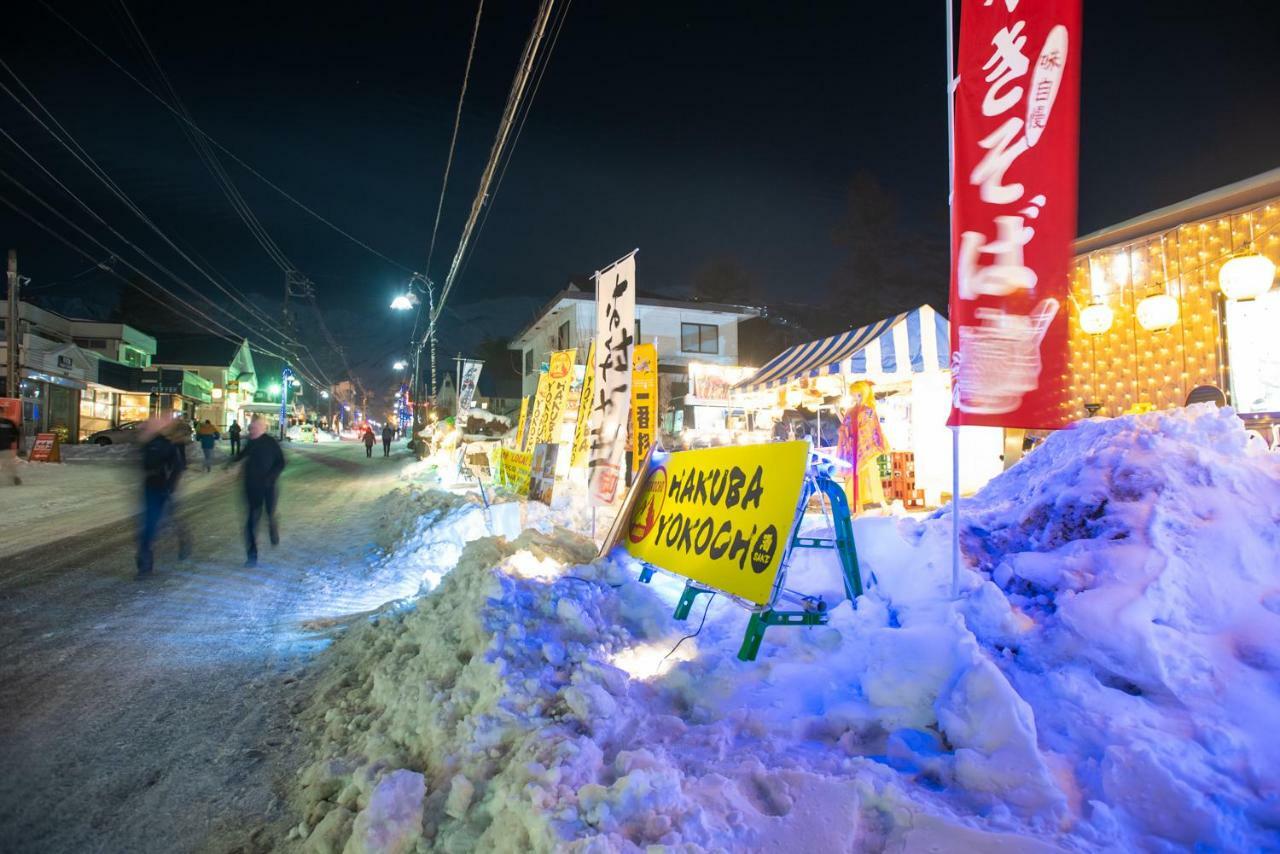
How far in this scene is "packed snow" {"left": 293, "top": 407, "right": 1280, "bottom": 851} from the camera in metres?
2.31

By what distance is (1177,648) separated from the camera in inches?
120

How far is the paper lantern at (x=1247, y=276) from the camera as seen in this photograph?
7.48m

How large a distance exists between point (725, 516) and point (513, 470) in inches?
360

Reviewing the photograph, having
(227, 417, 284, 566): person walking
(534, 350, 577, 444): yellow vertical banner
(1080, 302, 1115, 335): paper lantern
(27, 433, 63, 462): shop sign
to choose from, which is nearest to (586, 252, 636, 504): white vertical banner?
(534, 350, 577, 444): yellow vertical banner

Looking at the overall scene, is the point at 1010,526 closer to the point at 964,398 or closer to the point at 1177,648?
the point at 964,398

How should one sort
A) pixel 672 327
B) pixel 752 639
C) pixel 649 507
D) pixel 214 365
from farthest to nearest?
pixel 214 365 → pixel 672 327 → pixel 649 507 → pixel 752 639

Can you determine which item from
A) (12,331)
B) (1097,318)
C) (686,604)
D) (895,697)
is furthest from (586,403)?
(12,331)

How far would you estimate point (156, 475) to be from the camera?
7.34 meters

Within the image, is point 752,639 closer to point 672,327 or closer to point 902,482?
point 902,482

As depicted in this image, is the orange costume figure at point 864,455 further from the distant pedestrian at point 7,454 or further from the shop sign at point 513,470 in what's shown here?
the distant pedestrian at point 7,454

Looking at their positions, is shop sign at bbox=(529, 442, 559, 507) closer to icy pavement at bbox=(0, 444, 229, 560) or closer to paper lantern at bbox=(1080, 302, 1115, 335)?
icy pavement at bbox=(0, 444, 229, 560)

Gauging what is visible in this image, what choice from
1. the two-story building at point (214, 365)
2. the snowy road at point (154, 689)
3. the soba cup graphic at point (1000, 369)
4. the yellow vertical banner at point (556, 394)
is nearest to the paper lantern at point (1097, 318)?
the soba cup graphic at point (1000, 369)

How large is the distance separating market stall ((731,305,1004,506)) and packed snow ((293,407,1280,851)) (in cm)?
678

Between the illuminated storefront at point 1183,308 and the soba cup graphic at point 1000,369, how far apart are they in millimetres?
4028
